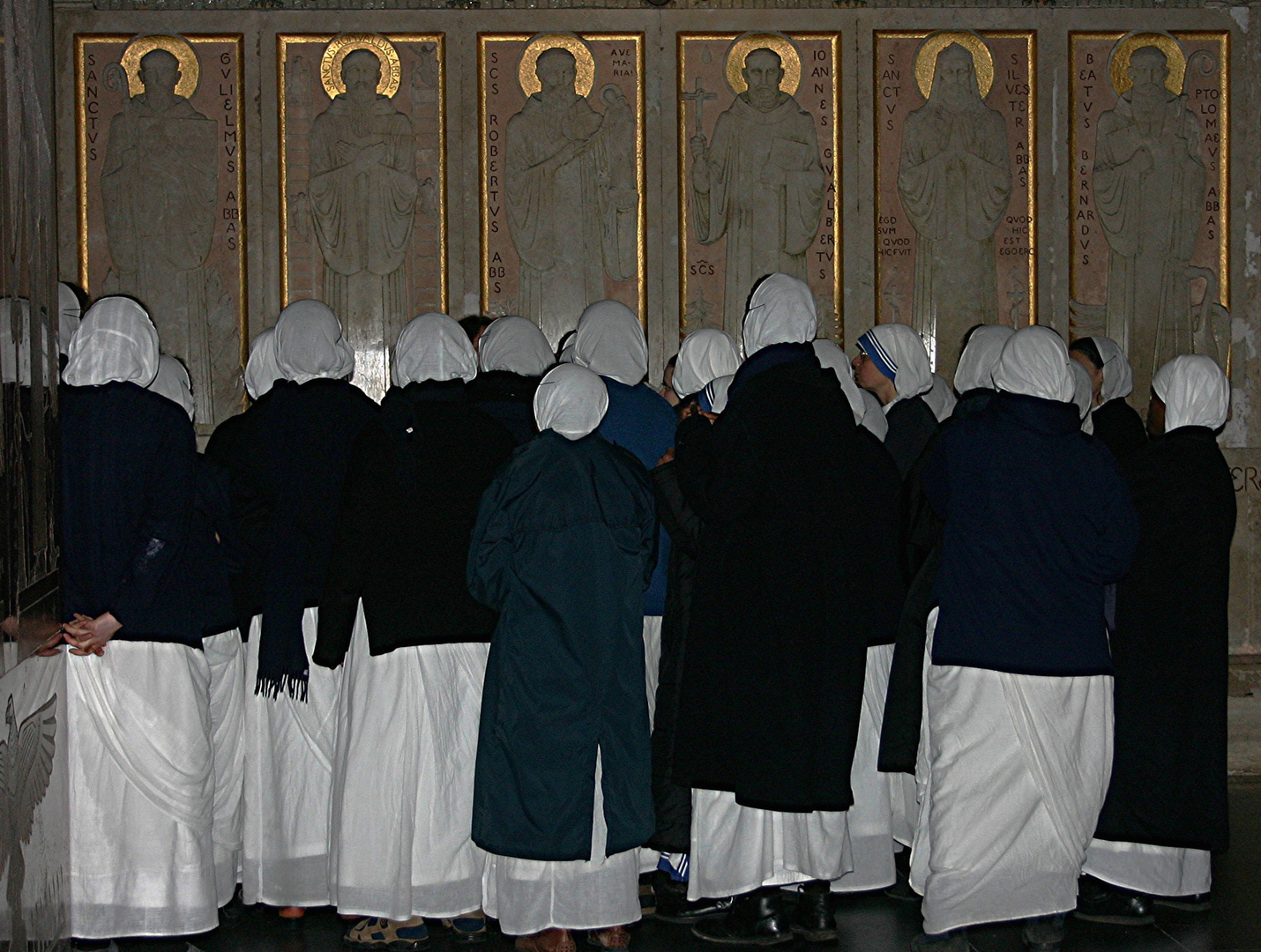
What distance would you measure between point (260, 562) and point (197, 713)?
25.5 inches

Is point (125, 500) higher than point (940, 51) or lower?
lower

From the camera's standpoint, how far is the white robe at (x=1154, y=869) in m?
4.74

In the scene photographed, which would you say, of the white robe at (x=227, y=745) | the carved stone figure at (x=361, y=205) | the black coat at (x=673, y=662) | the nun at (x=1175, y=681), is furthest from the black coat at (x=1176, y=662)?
the carved stone figure at (x=361, y=205)

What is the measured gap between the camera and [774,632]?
433cm

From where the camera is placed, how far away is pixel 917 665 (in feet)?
15.6

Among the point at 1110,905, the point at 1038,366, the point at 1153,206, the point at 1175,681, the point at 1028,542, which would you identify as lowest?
the point at 1110,905

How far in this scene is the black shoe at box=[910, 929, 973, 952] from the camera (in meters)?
4.27

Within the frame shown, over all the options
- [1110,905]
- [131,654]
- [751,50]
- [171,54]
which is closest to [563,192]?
[751,50]

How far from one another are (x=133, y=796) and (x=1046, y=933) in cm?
291

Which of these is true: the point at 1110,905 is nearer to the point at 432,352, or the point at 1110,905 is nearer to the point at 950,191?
the point at 432,352

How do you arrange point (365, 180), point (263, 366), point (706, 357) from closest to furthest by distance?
point (263, 366) < point (706, 357) < point (365, 180)

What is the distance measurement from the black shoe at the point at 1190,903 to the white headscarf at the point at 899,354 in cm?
212

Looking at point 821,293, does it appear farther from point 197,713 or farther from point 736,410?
point 197,713

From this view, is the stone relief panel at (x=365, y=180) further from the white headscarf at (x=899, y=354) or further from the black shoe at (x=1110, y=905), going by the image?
the black shoe at (x=1110, y=905)
